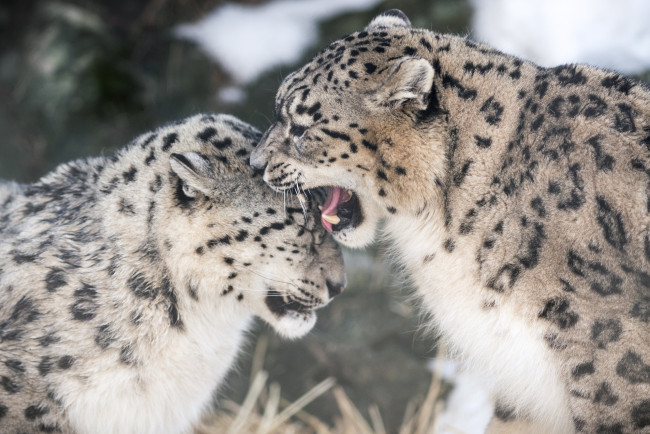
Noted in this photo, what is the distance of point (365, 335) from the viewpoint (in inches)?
229

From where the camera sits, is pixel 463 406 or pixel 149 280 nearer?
pixel 149 280

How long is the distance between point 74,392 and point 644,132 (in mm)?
2733

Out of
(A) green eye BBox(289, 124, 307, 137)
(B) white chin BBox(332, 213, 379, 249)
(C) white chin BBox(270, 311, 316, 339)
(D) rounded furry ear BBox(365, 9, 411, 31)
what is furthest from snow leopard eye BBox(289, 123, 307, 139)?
(C) white chin BBox(270, 311, 316, 339)

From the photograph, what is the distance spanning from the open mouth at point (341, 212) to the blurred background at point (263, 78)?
184cm

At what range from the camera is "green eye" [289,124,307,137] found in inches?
144

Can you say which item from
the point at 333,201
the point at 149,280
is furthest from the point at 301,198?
the point at 149,280

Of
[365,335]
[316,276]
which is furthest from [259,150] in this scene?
[365,335]

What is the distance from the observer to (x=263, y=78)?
6684mm

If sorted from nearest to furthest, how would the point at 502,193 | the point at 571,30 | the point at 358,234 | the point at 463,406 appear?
the point at 502,193
the point at 358,234
the point at 463,406
the point at 571,30

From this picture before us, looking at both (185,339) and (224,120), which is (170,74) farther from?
(185,339)

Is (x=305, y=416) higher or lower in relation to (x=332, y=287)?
lower

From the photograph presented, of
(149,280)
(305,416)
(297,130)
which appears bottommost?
(305,416)

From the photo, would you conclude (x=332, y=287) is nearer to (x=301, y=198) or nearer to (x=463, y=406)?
(x=301, y=198)

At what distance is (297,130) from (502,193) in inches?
39.7
